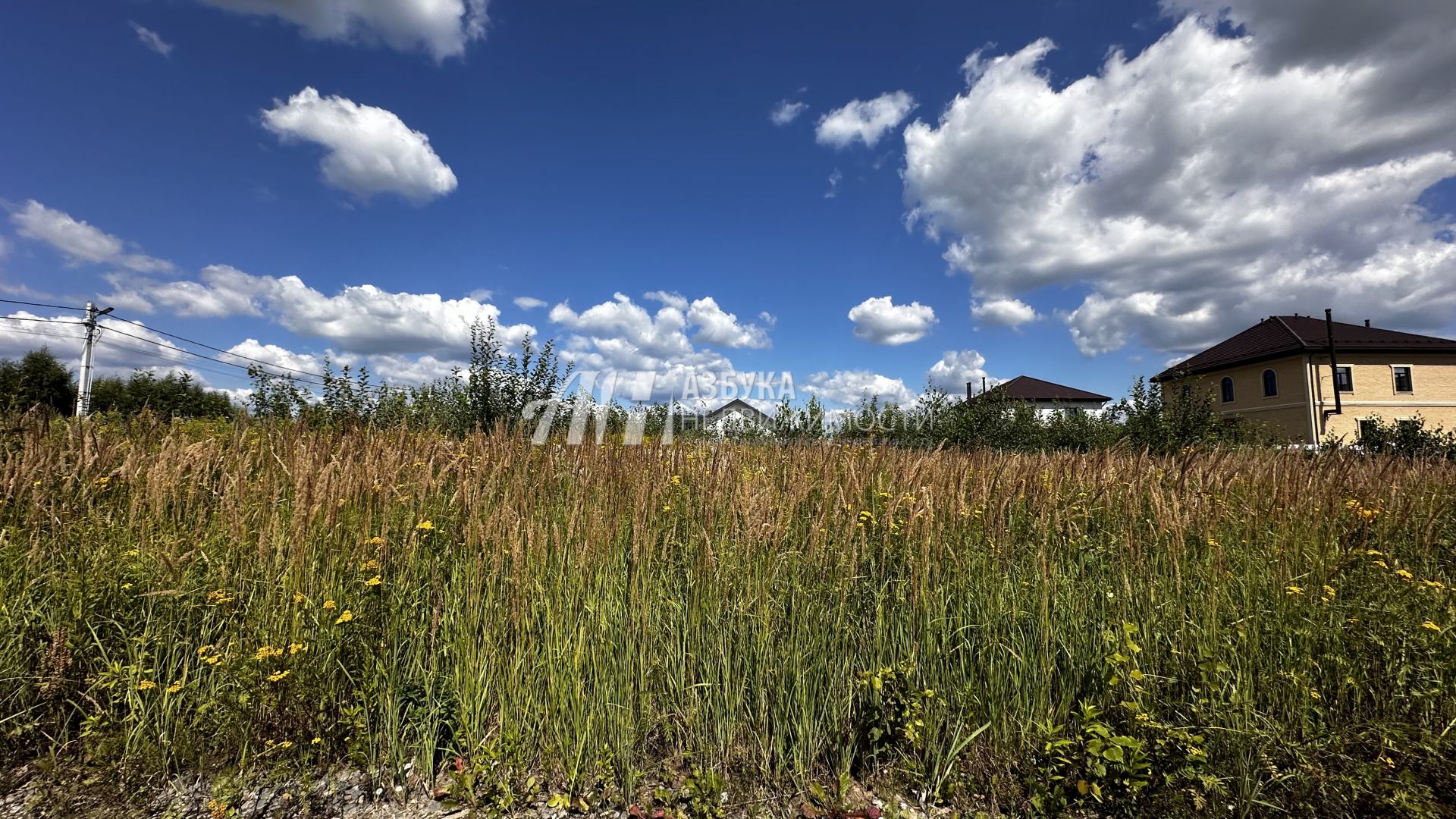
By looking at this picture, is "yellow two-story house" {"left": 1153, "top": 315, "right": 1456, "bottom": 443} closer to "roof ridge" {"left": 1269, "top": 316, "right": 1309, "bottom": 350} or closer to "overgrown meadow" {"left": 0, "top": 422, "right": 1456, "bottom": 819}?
"roof ridge" {"left": 1269, "top": 316, "right": 1309, "bottom": 350}

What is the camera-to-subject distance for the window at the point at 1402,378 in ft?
126

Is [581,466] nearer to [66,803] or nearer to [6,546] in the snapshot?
[66,803]

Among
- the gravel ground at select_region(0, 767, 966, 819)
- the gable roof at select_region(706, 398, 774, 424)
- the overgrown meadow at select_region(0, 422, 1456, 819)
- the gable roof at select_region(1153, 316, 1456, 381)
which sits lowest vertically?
the gravel ground at select_region(0, 767, 966, 819)

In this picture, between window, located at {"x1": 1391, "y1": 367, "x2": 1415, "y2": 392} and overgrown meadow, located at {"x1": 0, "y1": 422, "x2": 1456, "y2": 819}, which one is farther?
window, located at {"x1": 1391, "y1": 367, "x2": 1415, "y2": 392}

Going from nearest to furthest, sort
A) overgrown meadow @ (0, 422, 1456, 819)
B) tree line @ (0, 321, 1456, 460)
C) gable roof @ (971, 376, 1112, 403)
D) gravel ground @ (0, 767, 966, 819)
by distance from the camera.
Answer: gravel ground @ (0, 767, 966, 819) < overgrown meadow @ (0, 422, 1456, 819) < tree line @ (0, 321, 1456, 460) < gable roof @ (971, 376, 1112, 403)

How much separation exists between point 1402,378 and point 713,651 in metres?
58.9

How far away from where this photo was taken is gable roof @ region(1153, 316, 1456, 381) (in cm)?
3778

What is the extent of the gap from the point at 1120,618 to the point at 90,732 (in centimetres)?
476

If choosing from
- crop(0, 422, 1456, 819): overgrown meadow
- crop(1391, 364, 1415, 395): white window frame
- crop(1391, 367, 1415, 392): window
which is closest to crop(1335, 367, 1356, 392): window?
crop(1391, 364, 1415, 395): white window frame

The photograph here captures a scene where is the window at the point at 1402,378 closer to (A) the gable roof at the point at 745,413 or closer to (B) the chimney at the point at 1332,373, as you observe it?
(B) the chimney at the point at 1332,373

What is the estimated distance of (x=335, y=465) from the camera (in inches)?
131

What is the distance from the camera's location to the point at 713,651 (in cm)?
269

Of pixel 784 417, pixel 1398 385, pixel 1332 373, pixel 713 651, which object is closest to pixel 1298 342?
pixel 1332 373

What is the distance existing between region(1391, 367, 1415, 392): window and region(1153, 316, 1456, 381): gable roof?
131 cm
